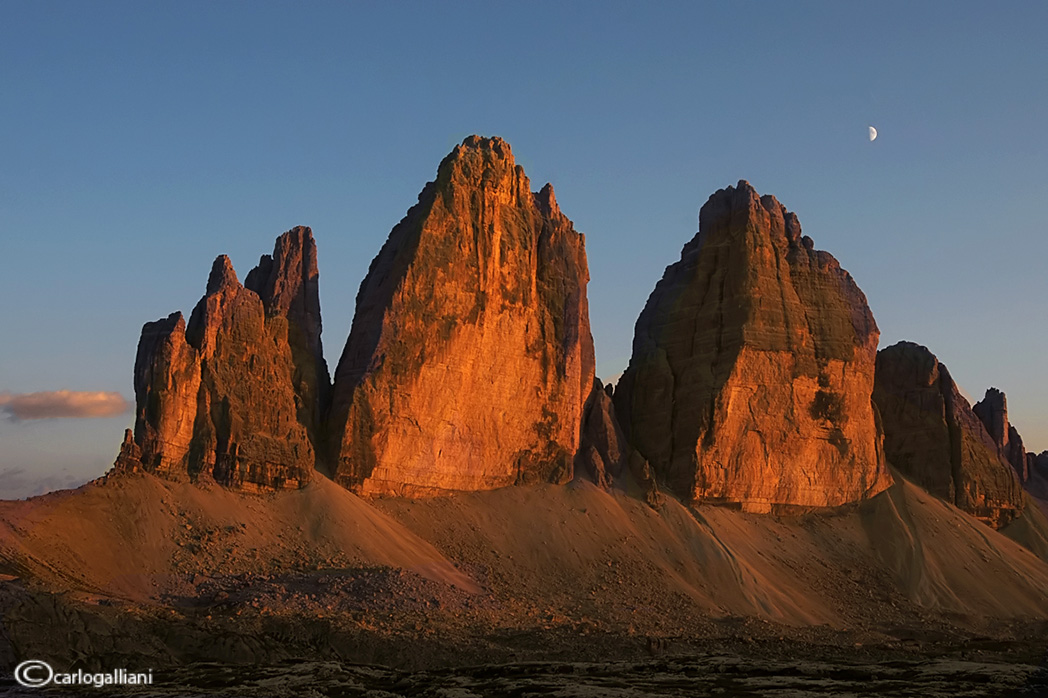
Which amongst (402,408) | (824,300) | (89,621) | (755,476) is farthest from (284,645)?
(824,300)

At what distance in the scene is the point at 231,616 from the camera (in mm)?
44344

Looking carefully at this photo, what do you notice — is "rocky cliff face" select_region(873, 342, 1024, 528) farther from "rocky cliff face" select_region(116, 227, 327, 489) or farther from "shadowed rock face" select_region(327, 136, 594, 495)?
"rocky cliff face" select_region(116, 227, 327, 489)

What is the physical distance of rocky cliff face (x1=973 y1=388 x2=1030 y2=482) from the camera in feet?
313

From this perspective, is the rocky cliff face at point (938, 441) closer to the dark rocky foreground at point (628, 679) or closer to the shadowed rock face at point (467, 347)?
the shadowed rock face at point (467, 347)

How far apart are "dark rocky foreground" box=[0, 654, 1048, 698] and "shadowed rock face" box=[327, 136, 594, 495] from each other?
19065mm

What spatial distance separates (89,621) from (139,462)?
14.6 meters

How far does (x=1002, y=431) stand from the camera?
95.5 meters

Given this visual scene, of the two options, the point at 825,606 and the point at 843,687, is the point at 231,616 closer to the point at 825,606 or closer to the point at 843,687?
the point at 843,687

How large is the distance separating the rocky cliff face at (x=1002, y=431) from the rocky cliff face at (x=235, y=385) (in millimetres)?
58153

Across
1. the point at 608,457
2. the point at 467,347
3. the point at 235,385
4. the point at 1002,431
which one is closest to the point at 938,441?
the point at 1002,431

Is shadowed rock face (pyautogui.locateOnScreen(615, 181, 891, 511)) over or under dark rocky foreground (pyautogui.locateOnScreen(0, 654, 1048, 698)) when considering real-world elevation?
over

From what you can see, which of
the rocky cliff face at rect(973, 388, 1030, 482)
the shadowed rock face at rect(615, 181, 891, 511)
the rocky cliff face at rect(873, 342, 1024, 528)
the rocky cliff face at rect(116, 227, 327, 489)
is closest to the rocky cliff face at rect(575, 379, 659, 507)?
the shadowed rock face at rect(615, 181, 891, 511)

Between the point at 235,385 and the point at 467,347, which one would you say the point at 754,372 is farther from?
the point at 235,385

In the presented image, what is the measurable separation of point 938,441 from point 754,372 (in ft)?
60.6
